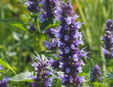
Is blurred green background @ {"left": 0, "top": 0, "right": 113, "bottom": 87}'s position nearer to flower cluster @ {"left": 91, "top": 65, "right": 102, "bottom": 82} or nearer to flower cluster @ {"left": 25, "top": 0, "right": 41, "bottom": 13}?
flower cluster @ {"left": 25, "top": 0, "right": 41, "bottom": 13}

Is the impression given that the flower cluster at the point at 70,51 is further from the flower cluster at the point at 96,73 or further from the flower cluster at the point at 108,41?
the flower cluster at the point at 108,41

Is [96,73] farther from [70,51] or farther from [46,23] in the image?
[46,23]

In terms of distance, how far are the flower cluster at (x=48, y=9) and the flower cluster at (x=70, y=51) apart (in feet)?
1.35

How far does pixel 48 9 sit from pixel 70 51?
53 centimetres

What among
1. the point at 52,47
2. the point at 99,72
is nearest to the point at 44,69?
the point at 99,72

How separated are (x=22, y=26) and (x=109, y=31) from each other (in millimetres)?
692

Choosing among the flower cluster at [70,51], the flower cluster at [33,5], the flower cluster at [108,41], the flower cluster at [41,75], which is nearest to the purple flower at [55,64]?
the flower cluster at [70,51]

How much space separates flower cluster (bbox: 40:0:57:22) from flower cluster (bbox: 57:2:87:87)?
41cm

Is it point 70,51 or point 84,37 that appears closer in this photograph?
point 70,51

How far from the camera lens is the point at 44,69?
113 centimetres

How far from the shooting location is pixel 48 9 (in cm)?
167

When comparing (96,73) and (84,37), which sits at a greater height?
(84,37)

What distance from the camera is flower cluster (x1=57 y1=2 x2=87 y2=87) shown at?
3.93ft

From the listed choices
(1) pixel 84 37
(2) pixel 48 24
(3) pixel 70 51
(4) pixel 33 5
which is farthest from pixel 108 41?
(1) pixel 84 37
